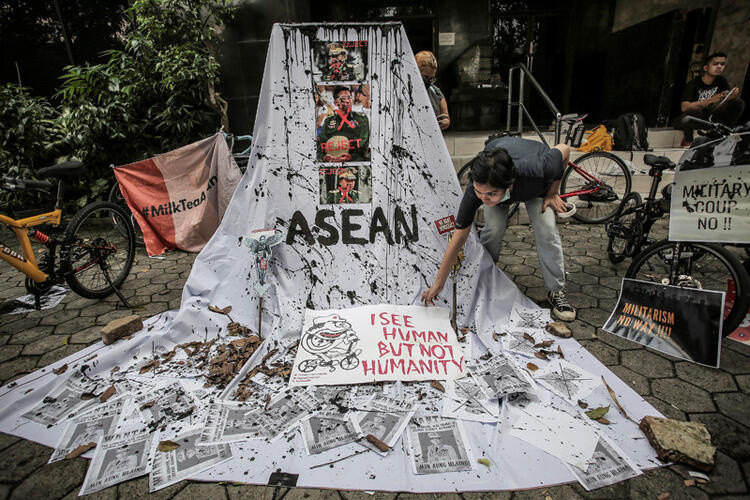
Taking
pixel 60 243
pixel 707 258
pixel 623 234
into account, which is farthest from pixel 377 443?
pixel 623 234

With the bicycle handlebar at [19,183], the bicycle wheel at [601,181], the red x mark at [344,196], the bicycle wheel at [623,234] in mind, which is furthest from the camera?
the bicycle wheel at [601,181]

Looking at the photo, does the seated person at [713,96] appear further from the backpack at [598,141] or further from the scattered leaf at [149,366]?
the scattered leaf at [149,366]

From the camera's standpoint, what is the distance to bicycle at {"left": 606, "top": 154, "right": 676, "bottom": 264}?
3.13 m

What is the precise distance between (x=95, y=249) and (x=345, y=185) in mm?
2351

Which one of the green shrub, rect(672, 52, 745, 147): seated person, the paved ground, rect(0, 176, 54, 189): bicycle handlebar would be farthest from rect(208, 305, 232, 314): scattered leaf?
rect(672, 52, 745, 147): seated person

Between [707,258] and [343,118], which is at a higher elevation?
[343,118]

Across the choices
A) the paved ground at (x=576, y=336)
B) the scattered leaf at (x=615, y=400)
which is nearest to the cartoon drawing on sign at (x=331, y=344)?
the paved ground at (x=576, y=336)

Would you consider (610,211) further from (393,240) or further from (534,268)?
(393,240)

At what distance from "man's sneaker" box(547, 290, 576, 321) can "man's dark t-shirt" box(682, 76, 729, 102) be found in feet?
16.3

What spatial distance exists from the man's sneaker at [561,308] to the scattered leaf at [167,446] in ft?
8.68

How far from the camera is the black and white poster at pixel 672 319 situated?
2.22 metres

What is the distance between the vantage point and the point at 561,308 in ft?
9.21

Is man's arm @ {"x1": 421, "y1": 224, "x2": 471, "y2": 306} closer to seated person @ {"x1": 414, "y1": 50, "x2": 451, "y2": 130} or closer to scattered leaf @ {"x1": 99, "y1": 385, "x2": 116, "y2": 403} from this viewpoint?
seated person @ {"x1": 414, "y1": 50, "x2": 451, "y2": 130}

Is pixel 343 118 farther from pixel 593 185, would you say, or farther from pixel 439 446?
pixel 593 185
